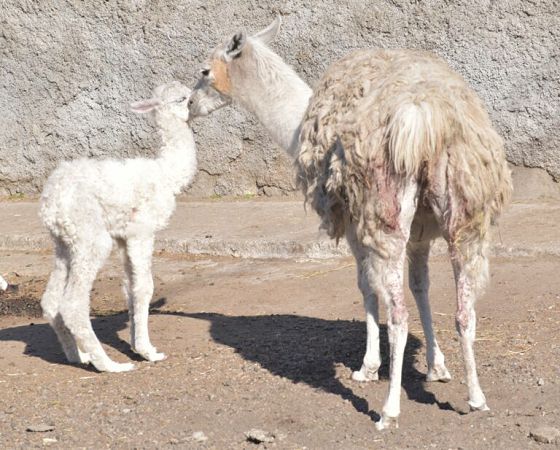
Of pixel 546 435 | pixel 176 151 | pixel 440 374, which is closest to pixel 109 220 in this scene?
pixel 176 151

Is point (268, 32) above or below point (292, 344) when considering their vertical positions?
above

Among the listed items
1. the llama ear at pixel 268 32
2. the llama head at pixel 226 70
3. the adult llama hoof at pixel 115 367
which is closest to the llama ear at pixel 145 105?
the llama head at pixel 226 70

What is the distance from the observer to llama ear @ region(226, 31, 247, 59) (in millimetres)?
6211

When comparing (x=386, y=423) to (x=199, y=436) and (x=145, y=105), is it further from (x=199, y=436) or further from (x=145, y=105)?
(x=145, y=105)

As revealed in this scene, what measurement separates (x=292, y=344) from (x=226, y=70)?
1.78 m

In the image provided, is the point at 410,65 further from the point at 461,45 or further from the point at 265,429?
the point at 461,45

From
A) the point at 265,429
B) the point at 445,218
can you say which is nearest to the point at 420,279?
the point at 445,218

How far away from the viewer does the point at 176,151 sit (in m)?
6.34

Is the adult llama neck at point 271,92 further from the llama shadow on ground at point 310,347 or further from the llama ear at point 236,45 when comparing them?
the llama shadow on ground at point 310,347

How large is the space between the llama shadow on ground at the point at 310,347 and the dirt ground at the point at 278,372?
0.01 m

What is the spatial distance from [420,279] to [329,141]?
1.01 m

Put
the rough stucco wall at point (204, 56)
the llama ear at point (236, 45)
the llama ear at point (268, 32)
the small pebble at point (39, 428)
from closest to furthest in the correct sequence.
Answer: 1. the small pebble at point (39, 428)
2. the llama ear at point (236, 45)
3. the llama ear at point (268, 32)
4. the rough stucco wall at point (204, 56)

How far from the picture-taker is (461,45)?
31.3ft

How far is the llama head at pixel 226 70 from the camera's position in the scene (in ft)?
20.6
